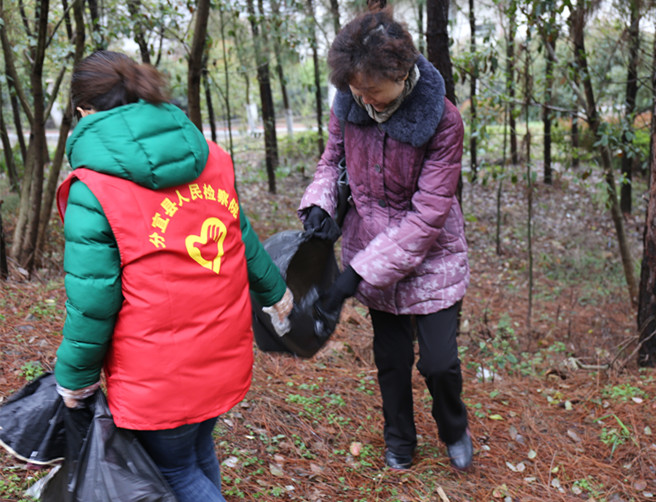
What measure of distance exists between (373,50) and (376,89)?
0.52ft

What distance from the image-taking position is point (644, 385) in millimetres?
4293

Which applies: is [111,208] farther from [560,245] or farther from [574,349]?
[560,245]

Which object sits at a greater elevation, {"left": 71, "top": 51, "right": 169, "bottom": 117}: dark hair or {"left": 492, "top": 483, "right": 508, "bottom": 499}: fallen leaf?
{"left": 71, "top": 51, "right": 169, "bottom": 117}: dark hair

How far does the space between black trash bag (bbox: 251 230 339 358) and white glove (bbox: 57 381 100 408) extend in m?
0.82

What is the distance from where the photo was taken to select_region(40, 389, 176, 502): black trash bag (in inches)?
74.3

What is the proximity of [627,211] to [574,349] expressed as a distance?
8403 mm

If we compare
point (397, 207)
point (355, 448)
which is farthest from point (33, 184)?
point (397, 207)

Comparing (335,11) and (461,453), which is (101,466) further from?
(335,11)

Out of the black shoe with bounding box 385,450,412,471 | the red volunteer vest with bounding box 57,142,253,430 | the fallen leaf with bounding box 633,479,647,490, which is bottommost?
the fallen leaf with bounding box 633,479,647,490

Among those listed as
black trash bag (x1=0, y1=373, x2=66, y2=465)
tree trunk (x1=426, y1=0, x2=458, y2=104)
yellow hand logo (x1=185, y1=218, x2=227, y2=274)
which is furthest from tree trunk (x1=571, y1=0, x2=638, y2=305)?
black trash bag (x1=0, y1=373, x2=66, y2=465)

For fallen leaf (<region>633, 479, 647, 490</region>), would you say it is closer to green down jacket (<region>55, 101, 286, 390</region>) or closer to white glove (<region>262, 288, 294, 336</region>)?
white glove (<region>262, 288, 294, 336</region>)

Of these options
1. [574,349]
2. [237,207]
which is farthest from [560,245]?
[237,207]

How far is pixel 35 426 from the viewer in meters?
1.94

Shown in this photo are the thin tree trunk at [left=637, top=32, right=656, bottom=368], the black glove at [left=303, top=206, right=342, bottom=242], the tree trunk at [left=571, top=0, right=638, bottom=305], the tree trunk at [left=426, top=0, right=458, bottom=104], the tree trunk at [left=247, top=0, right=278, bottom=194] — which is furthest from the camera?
the tree trunk at [left=247, top=0, right=278, bottom=194]
